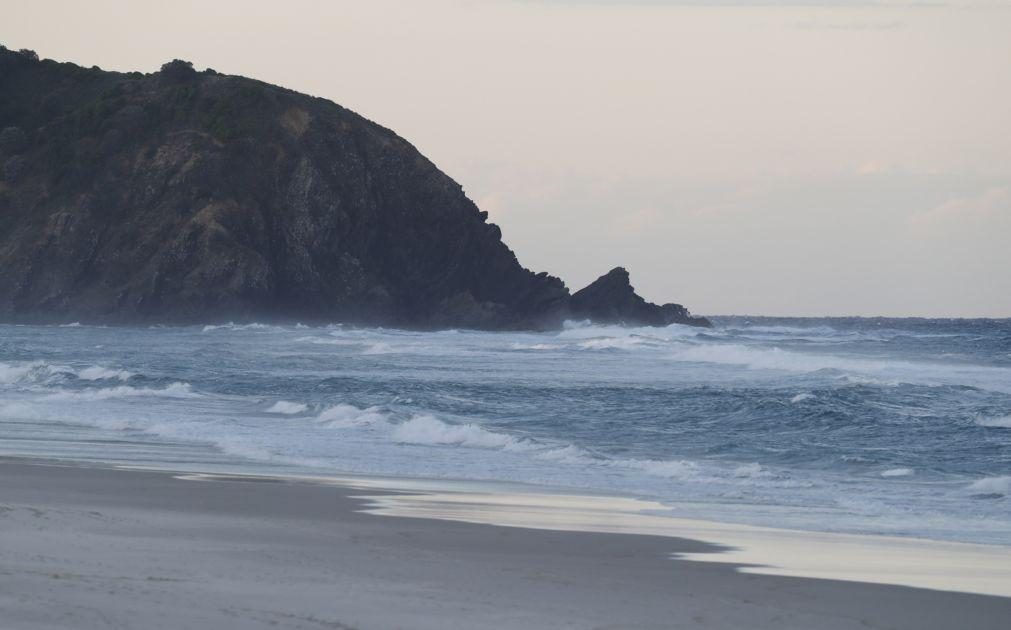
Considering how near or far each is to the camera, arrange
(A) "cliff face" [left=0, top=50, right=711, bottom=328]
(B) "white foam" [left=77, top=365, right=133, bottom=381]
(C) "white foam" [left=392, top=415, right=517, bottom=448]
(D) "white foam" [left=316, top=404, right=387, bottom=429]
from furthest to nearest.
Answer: (A) "cliff face" [left=0, top=50, right=711, bottom=328], (B) "white foam" [left=77, top=365, right=133, bottom=381], (D) "white foam" [left=316, top=404, right=387, bottom=429], (C) "white foam" [left=392, top=415, right=517, bottom=448]

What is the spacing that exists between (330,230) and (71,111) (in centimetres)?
2215

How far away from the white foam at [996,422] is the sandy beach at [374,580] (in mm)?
11166

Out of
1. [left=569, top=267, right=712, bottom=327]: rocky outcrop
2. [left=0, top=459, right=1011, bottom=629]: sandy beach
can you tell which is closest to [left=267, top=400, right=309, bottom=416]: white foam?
[left=0, top=459, right=1011, bottom=629]: sandy beach

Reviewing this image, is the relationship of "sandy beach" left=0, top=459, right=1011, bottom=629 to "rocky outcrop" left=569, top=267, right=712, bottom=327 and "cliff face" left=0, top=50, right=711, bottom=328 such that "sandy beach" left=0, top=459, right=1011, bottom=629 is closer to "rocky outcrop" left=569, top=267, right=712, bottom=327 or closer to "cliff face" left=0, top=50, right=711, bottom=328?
"cliff face" left=0, top=50, right=711, bottom=328

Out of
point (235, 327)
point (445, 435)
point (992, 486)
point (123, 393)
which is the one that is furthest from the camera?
point (235, 327)

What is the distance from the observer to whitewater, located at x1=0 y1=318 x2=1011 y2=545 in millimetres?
12617

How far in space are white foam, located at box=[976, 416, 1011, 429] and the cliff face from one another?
5694 cm

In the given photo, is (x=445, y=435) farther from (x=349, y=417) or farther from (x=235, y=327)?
(x=235, y=327)

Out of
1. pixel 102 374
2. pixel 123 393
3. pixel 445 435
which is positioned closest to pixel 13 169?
pixel 102 374

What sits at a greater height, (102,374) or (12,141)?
(12,141)

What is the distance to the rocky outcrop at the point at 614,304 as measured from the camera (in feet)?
265

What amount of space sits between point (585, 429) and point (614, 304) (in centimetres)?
6293

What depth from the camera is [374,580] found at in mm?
6965

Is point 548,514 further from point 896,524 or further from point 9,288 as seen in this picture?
point 9,288
